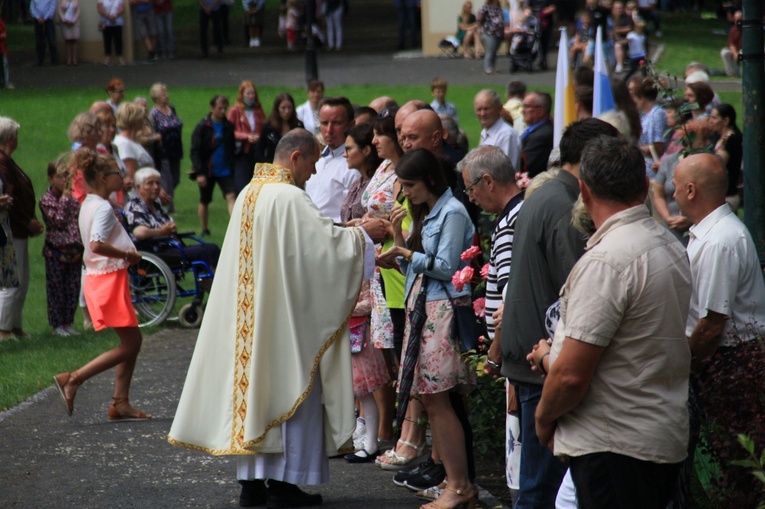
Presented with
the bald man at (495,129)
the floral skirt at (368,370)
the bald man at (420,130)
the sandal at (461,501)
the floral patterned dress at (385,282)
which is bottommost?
the sandal at (461,501)

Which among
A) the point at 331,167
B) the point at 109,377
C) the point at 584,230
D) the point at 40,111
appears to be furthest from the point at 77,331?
the point at 40,111

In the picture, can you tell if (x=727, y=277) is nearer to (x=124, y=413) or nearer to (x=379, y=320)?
(x=379, y=320)

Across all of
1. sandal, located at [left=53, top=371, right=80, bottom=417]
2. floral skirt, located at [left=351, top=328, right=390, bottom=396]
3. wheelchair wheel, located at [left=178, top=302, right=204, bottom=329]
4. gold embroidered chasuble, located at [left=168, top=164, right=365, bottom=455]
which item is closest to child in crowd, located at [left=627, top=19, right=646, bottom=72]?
wheelchair wheel, located at [left=178, top=302, right=204, bottom=329]

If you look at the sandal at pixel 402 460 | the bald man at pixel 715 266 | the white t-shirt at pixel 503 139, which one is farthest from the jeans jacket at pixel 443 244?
the white t-shirt at pixel 503 139

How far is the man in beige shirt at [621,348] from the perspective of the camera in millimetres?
3736

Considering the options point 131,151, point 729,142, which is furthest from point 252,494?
point 131,151

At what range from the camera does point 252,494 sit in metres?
6.17

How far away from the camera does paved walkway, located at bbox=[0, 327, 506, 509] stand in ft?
20.6

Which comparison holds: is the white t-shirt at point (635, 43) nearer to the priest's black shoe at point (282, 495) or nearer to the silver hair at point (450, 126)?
the silver hair at point (450, 126)

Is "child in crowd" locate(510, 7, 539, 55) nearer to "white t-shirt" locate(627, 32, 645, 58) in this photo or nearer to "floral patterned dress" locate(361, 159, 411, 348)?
"white t-shirt" locate(627, 32, 645, 58)

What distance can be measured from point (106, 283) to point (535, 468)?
415 centimetres

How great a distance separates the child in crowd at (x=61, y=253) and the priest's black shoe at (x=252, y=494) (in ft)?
17.0

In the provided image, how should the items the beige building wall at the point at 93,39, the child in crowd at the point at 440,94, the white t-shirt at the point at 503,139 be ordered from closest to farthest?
the white t-shirt at the point at 503,139 < the child in crowd at the point at 440,94 < the beige building wall at the point at 93,39

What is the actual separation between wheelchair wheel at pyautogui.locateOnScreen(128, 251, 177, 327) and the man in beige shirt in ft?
25.2
